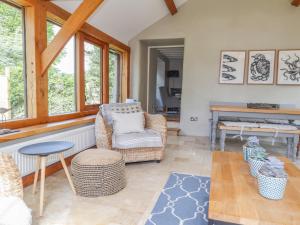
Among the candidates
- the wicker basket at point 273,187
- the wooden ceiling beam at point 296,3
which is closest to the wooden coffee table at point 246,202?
the wicker basket at point 273,187

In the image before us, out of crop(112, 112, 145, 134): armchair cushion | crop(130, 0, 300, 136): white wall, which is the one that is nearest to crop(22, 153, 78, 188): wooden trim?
crop(112, 112, 145, 134): armchair cushion

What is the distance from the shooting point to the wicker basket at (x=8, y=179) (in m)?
1.20

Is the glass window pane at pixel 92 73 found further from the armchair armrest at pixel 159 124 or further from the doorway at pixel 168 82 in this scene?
the doorway at pixel 168 82

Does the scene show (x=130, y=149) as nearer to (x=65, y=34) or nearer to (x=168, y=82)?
(x=65, y=34)

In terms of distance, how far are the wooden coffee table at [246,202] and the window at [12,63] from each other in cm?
205

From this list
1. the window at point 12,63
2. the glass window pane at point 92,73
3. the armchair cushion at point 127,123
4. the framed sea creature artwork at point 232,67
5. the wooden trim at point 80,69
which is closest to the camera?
the window at point 12,63

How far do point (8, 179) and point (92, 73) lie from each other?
2796 millimetres

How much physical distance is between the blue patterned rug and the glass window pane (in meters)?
2.11

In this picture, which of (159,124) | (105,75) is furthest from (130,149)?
(105,75)

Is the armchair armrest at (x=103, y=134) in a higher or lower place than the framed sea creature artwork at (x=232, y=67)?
lower

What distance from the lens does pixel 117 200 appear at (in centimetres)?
195

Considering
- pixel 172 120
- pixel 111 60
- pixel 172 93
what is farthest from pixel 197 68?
pixel 172 93

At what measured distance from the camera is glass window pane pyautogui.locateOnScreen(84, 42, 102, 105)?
142 inches

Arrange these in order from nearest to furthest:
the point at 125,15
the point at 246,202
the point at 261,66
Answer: the point at 246,202, the point at 125,15, the point at 261,66
